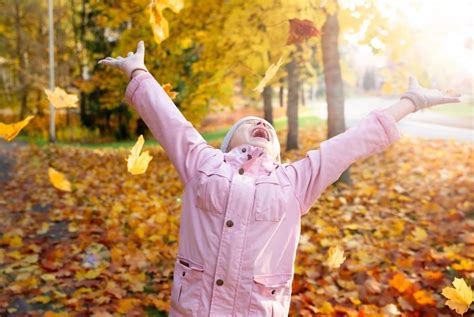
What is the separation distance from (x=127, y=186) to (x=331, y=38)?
4033 millimetres

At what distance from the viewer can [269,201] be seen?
1923 mm

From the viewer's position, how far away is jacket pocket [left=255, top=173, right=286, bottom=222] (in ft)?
6.28

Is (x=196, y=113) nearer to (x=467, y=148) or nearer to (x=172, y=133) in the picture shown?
(x=467, y=148)

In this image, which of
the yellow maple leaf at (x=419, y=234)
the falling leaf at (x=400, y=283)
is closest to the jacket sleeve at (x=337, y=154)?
the falling leaf at (x=400, y=283)

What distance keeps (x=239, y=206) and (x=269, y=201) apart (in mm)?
115

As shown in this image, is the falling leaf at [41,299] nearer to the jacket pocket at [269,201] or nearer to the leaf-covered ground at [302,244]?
the leaf-covered ground at [302,244]

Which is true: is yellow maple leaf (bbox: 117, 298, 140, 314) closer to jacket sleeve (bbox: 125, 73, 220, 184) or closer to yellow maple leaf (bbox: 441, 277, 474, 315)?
jacket sleeve (bbox: 125, 73, 220, 184)

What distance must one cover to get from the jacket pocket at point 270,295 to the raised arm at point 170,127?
0.51 metres

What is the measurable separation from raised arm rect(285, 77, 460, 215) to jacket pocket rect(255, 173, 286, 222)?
0.29ft

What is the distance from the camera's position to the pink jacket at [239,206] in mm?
1917

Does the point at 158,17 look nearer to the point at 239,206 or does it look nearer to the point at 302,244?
the point at 239,206

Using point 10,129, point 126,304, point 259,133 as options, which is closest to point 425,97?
point 259,133

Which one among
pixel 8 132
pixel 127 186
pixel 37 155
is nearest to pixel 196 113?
pixel 127 186

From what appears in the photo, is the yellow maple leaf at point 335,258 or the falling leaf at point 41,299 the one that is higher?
the yellow maple leaf at point 335,258
